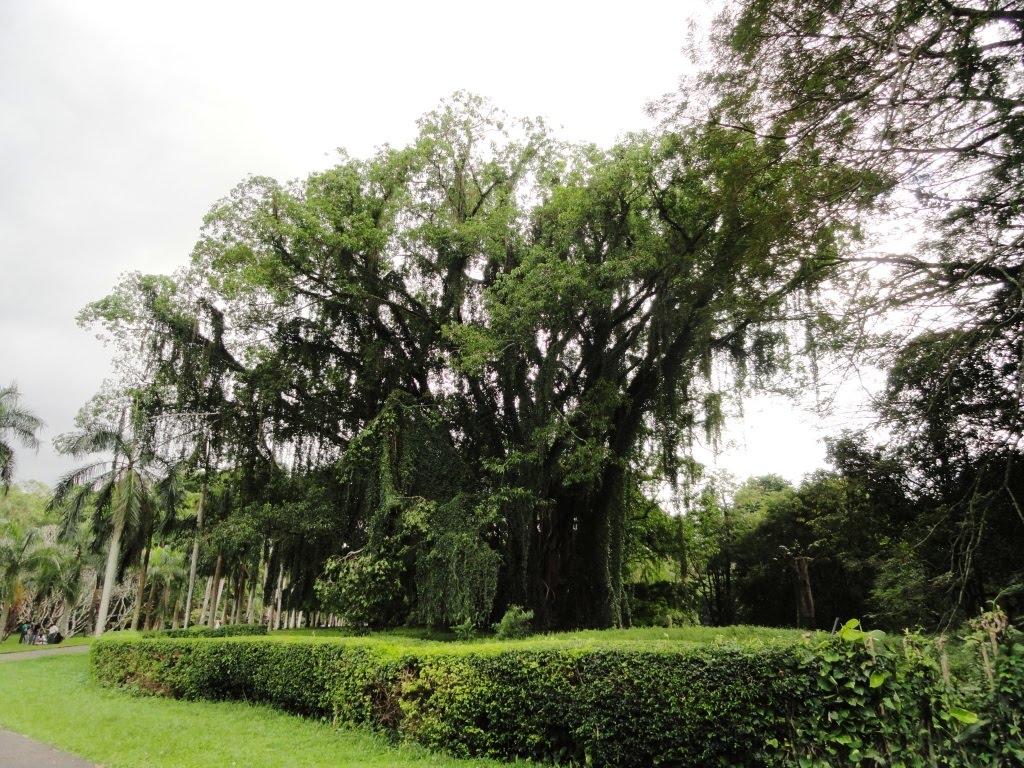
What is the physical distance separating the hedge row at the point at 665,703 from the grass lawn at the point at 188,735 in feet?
1.38

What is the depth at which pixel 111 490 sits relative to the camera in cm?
1839

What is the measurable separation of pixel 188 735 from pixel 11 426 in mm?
20469

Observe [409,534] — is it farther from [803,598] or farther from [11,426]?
[11,426]

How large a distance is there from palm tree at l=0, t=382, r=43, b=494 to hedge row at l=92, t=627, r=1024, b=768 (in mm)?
19859

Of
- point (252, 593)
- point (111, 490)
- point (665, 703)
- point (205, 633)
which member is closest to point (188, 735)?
point (665, 703)

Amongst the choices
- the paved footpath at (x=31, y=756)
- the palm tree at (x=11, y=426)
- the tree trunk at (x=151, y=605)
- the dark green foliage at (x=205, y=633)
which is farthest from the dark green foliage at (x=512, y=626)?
the tree trunk at (x=151, y=605)

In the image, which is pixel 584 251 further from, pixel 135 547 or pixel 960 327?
pixel 135 547

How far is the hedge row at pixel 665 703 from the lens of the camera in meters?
4.05

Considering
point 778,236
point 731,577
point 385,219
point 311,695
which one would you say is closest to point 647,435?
point 778,236

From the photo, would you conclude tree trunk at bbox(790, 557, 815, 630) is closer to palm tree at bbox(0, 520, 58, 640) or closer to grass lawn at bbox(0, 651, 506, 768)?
grass lawn at bbox(0, 651, 506, 768)

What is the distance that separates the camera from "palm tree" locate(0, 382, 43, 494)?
21.2 m

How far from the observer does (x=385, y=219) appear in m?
14.2

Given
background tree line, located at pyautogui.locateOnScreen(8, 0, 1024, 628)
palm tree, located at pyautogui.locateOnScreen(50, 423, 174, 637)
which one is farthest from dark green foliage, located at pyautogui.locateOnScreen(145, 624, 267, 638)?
palm tree, located at pyautogui.locateOnScreen(50, 423, 174, 637)

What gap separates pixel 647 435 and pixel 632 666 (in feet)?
29.4
